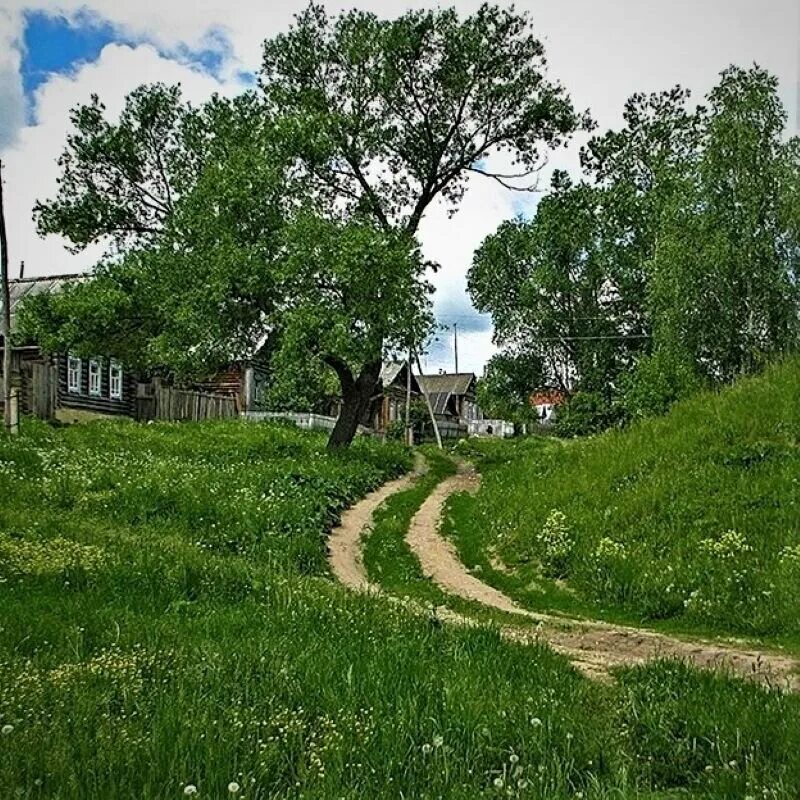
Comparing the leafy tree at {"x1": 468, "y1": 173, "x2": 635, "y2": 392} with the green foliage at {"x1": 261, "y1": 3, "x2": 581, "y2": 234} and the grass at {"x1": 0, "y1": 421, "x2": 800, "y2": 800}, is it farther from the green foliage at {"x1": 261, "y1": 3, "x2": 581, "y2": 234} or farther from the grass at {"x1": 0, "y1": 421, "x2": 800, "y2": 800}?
the grass at {"x1": 0, "y1": 421, "x2": 800, "y2": 800}

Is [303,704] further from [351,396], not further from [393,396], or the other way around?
[393,396]

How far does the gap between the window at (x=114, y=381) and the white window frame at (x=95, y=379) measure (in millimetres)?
698

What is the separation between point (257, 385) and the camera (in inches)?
2290

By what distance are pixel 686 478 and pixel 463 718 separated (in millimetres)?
14525

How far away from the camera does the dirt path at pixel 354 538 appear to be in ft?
58.4

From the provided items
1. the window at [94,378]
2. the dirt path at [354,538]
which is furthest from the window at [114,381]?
the dirt path at [354,538]

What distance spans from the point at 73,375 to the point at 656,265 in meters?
31.0

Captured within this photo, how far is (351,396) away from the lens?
1326 inches

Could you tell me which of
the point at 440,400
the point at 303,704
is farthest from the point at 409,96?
the point at 440,400

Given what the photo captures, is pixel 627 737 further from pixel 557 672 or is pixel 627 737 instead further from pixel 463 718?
pixel 557 672

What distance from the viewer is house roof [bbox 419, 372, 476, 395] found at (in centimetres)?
10106

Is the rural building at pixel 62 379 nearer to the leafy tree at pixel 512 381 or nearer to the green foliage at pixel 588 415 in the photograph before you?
the leafy tree at pixel 512 381

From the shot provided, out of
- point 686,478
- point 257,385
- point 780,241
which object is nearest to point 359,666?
point 686,478

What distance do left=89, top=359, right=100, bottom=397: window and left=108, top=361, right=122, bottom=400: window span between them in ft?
2.93
